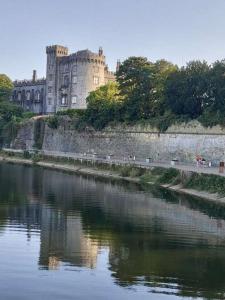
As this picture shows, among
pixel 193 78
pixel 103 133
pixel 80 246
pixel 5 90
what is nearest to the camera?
pixel 80 246

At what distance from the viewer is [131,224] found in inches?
967

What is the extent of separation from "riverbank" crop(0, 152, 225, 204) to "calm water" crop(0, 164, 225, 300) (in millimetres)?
2051

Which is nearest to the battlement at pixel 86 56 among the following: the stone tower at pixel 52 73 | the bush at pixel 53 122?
the stone tower at pixel 52 73

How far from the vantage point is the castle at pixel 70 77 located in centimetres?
8175

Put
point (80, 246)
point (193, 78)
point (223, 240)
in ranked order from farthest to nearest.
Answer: point (193, 78) → point (223, 240) → point (80, 246)

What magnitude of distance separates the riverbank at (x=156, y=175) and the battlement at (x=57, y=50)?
88.4ft

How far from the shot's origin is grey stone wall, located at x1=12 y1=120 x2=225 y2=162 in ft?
158

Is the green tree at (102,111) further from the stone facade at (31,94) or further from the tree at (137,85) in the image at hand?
the stone facade at (31,94)

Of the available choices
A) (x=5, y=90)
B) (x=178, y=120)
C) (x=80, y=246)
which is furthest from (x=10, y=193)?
(x=5, y=90)

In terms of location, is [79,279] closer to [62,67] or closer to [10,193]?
[10,193]

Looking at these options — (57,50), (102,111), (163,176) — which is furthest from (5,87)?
(163,176)

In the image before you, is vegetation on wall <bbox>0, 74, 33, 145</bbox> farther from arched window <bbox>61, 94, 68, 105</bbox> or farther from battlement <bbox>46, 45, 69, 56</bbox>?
battlement <bbox>46, 45, 69, 56</bbox>

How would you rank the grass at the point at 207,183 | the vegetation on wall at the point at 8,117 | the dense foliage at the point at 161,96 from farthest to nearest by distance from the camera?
the vegetation on wall at the point at 8,117 → the dense foliage at the point at 161,96 → the grass at the point at 207,183

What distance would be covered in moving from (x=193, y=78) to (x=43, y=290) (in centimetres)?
3794
